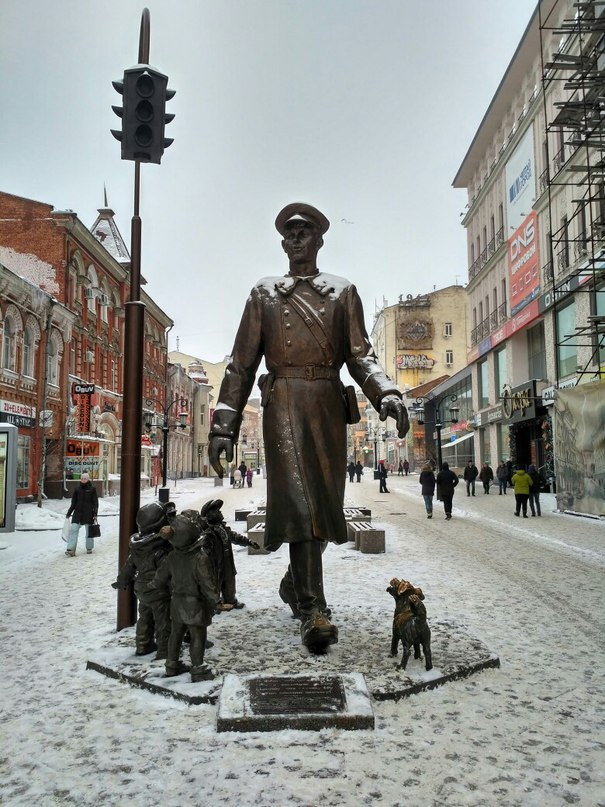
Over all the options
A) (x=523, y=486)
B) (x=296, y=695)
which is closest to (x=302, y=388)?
(x=296, y=695)

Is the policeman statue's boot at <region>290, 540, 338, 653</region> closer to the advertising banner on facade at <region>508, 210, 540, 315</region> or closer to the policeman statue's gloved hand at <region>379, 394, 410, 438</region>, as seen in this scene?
the policeman statue's gloved hand at <region>379, 394, 410, 438</region>

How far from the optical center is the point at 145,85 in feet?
16.7

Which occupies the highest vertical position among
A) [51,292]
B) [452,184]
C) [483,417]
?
[452,184]

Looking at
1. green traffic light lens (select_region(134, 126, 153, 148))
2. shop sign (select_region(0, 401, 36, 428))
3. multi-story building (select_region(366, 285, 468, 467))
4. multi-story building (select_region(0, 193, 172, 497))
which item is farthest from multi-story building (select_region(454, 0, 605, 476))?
multi-story building (select_region(366, 285, 468, 467))

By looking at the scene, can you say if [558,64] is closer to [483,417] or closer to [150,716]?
[483,417]

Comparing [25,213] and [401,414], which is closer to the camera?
[401,414]

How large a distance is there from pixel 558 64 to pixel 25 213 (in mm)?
20980

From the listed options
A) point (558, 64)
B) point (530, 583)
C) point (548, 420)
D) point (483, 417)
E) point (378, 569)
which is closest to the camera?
point (530, 583)

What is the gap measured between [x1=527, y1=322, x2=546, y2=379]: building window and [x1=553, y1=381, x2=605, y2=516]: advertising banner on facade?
1017cm

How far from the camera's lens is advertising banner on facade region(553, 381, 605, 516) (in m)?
13.2

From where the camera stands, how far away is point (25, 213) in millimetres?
26969

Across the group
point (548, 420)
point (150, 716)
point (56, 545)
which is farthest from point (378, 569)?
point (548, 420)

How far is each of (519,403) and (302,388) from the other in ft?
74.0

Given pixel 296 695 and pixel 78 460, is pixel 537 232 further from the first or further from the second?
pixel 296 695
